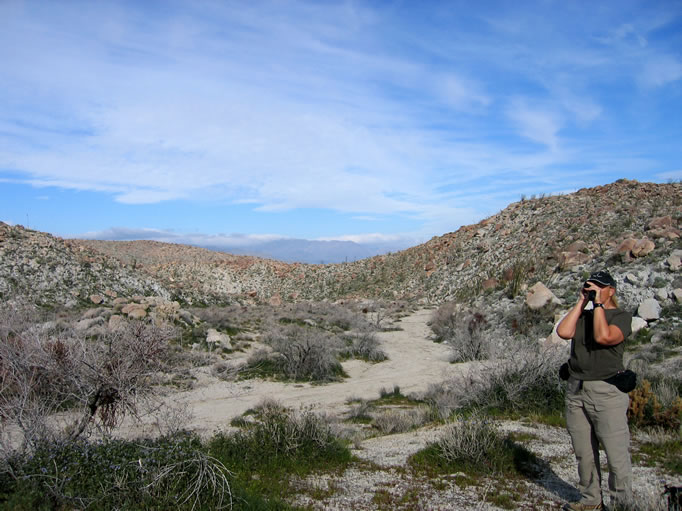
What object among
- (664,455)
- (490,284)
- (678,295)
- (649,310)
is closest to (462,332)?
(649,310)

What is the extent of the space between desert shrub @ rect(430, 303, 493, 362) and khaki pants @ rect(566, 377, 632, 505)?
7757mm

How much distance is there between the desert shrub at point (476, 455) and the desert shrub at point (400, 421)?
2163 millimetres

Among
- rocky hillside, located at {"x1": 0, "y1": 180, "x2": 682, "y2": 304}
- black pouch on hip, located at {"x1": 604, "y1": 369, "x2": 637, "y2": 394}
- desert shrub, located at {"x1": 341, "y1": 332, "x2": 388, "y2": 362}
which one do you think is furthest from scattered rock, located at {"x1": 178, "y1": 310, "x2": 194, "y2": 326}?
black pouch on hip, located at {"x1": 604, "y1": 369, "x2": 637, "y2": 394}

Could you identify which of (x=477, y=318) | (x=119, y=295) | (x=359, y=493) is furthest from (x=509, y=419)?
(x=119, y=295)

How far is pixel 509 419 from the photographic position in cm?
815

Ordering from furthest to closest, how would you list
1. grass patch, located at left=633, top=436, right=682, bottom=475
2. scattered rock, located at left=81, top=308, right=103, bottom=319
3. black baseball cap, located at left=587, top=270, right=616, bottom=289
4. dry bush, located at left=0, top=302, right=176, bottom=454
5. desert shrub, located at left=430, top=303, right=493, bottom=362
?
scattered rock, located at left=81, top=308, right=103, bottom=319 → desert shrub, located at left=430, top=303, right=493, bottom=362 → grass patch, located at left=633, top=436, right=682, bottom=475 → dry bush, located at left=0, top=302, right=176, bottom=454 → black baseball cap, located at left=587, top=270, right=616, bottom=289

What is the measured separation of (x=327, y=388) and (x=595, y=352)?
964 cm

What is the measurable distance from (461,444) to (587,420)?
1962mm

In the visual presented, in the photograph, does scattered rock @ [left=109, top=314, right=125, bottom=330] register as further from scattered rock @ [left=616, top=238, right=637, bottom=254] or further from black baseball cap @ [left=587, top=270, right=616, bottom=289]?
scattered rock @ [left=616, top=238, right=637, bottom=254]

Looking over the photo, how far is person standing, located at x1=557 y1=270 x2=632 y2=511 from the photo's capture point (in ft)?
13.8

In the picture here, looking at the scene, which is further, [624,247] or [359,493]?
[624,247]

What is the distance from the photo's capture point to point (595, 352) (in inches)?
171

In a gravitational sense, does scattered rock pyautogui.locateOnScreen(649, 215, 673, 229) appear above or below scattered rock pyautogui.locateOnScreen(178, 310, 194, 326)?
above

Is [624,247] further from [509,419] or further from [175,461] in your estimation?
[175,461]
